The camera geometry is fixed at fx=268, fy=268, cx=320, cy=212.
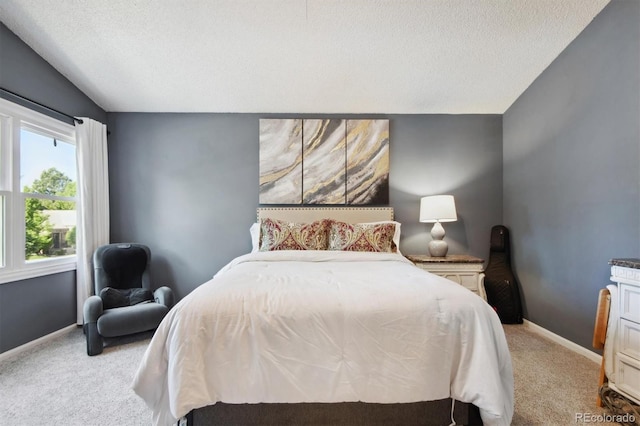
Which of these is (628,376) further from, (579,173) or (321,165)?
(321,165)

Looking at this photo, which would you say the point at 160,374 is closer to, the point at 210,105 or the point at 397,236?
the point at 397,236

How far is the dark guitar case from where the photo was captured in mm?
2912

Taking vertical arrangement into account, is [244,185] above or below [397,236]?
above

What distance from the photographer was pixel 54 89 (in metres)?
2.62

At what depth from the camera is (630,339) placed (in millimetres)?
1516

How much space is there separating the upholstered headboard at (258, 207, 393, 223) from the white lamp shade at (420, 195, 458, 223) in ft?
1.53

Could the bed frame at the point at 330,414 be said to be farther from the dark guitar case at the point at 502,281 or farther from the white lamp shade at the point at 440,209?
the dark guitar case at the point at 502,281

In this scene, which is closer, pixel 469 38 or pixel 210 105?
pixel 469 38

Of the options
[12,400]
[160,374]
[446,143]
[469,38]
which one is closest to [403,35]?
[469,38]

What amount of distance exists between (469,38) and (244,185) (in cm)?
272

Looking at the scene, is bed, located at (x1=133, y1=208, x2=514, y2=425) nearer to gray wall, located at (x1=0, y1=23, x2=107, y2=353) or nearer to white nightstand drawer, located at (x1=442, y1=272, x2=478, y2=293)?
white nightstand drawer, located at (x1=442, y1=272, x2=478, y2=293)

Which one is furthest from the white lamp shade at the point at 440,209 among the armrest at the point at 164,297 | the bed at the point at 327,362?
the armrest at the point at 164,297

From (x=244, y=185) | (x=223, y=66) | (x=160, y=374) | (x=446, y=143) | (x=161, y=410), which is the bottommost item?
(x=161, y=410)

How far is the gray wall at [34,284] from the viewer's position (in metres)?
2.19
